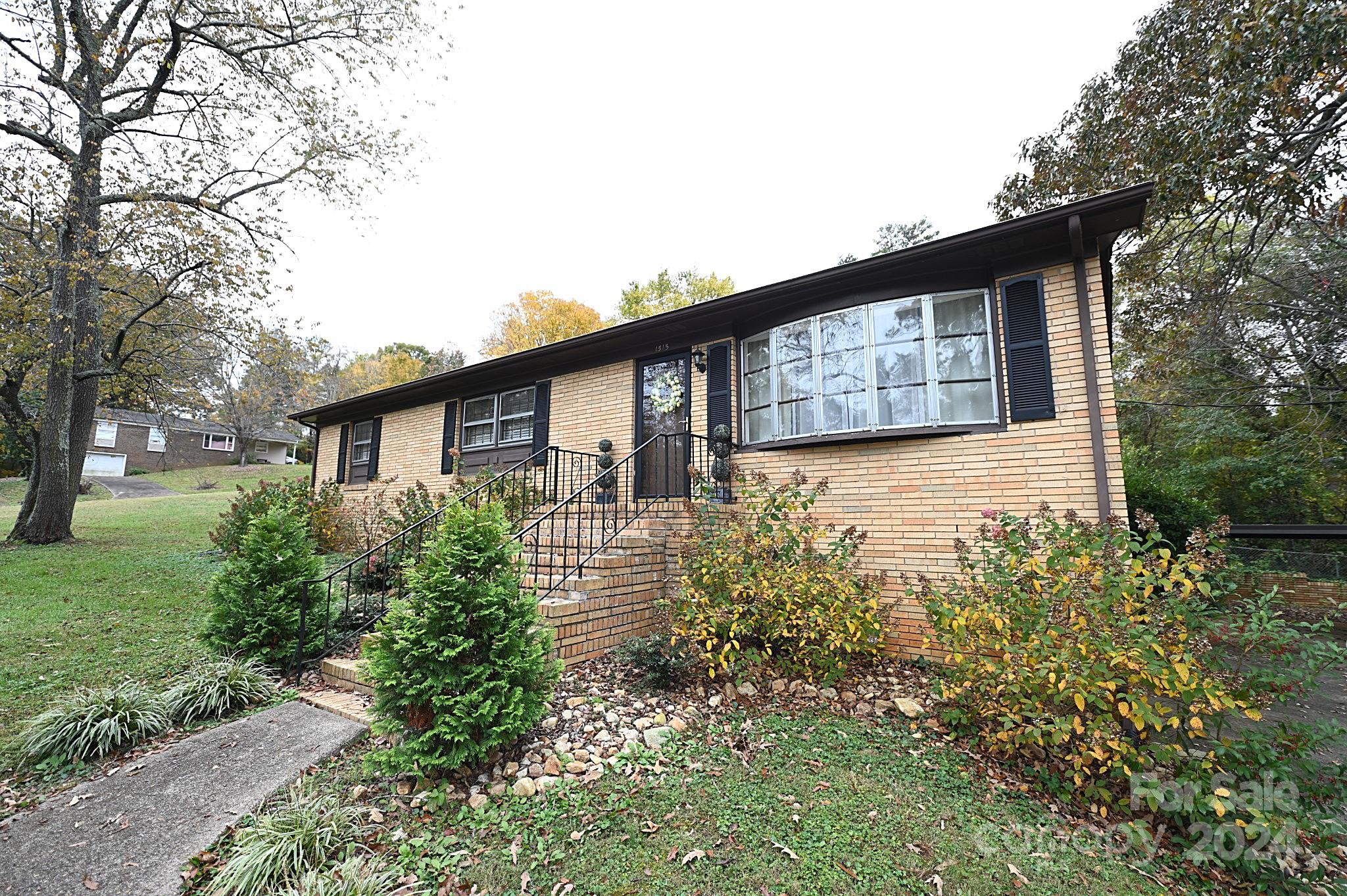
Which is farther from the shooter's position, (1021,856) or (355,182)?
(355,182)

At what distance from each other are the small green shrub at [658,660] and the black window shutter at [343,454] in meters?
11.2

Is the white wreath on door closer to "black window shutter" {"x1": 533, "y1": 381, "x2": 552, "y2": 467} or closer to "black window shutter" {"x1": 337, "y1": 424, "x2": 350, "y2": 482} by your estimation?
"black window shutter" {"x1": 533, "y1": 381, "x2": 552, "y2": 467}

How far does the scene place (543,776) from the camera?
3008mm

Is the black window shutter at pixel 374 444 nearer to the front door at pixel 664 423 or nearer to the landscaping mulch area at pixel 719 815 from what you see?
the front door at pixel 664 423

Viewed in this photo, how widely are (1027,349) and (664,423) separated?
13.8 feet

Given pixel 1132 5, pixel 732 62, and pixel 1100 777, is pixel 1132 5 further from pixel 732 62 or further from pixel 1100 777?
pixel 1100 777

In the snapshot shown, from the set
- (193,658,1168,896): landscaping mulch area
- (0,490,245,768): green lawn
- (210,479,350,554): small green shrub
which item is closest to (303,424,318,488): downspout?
(210,479,350,554): small green shrub

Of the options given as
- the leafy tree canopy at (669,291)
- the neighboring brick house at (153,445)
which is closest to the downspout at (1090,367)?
the leafy tree canopy at (669,291)

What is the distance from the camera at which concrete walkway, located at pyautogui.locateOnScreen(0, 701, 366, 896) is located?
7.54ft

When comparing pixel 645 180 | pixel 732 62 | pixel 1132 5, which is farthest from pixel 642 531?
pixel 645 180

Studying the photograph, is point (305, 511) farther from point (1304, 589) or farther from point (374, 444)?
point (1304, 589)

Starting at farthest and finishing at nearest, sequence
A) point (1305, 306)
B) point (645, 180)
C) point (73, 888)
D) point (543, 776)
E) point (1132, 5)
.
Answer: point (645, 180) → point (1305, 306) → point (1132, 5) → point (543, 776) → point (73, 888)

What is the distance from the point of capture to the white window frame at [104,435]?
1145 inches

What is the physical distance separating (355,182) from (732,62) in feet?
25.0
